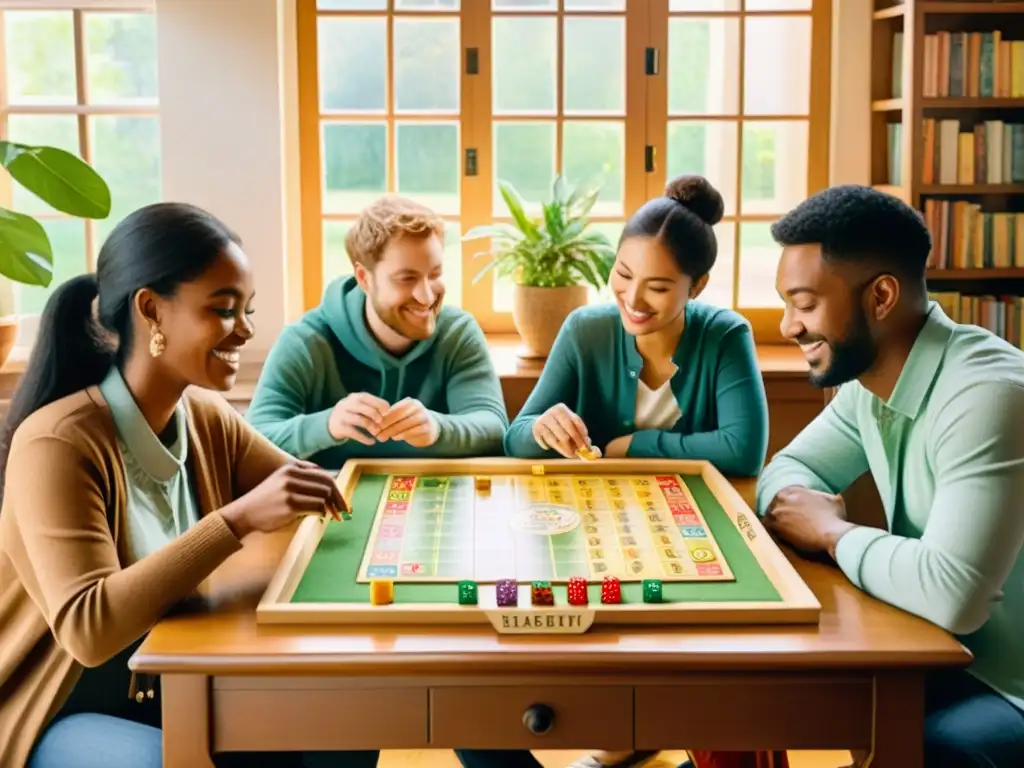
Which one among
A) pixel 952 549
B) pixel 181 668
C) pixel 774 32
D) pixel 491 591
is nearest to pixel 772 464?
pixel 952 549

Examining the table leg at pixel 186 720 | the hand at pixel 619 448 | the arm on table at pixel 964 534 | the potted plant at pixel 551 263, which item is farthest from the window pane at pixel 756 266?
the table leg at pixel 186 720

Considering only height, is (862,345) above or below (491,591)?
above

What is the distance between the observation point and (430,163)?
402 cm

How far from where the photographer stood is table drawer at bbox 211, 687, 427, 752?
4.83 feet

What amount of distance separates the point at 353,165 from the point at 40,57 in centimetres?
105

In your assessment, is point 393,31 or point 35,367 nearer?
point 35,367

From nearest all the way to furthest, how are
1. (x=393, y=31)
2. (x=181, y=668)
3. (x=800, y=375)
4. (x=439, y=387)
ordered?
(x=181, y=668), (x=439, y=387), (x=800, y=375), (x=393, y=31)

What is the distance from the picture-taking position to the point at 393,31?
12.9ft

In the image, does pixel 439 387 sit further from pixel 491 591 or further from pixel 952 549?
pixel 952 549

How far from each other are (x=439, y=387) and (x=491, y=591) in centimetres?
111

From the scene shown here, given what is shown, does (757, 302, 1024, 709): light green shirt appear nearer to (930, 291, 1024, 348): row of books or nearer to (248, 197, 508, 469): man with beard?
(248, 197, 508, 469): man with beard

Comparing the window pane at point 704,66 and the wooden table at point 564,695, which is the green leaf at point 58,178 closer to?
the wooden table at point 564,695

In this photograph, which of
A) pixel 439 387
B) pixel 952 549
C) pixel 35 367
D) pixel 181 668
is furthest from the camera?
pixel 439 387

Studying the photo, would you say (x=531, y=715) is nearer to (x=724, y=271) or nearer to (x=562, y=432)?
(x=562, y=432)
